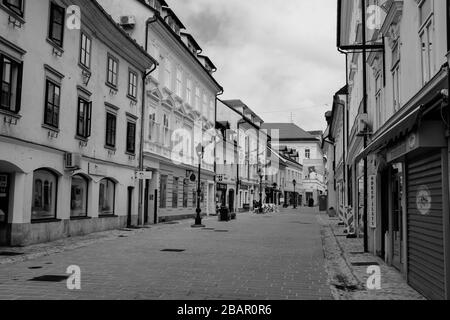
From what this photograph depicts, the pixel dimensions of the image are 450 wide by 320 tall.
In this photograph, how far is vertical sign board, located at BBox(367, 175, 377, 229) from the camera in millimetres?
13227

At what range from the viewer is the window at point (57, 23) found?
16094 mm

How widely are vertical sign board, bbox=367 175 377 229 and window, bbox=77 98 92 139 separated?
1084cm

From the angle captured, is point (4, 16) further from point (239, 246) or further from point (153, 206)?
point (153, 206)

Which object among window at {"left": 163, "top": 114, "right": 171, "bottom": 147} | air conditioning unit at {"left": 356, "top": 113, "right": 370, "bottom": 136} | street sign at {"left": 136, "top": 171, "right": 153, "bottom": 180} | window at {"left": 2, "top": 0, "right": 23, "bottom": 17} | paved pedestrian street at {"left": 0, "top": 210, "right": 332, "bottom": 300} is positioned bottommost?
paved pedestrian street at {"left": 0, "top": 210, "right": 332, "bottom": 300}

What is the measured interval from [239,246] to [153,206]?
11612mm

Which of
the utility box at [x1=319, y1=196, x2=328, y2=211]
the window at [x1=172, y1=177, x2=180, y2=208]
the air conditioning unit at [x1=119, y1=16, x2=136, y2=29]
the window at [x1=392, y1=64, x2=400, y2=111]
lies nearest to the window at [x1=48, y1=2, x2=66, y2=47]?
the air conditioning unit at [x1=119, y1=16, x2=136, y2=29]

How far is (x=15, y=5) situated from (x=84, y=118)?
5.62m

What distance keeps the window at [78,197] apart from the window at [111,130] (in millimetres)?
2568

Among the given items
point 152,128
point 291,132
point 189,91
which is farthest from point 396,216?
point 291,132

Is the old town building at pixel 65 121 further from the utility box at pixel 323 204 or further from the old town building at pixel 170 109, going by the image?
the utility box at pixel 323 204

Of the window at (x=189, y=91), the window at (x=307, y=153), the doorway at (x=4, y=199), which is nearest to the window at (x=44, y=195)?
the doorway at (x=4, y=199)

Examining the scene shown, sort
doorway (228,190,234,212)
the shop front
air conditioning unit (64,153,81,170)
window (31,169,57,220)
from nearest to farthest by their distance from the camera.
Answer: the shop front → window (31,169,57,220) → air conditioning unit (64,153,81,170) → doorway (228,190,234,212)

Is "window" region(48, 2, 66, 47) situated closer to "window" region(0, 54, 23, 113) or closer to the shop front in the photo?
"window" region(0, 54, 23, 113)

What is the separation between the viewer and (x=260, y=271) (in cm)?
1050
